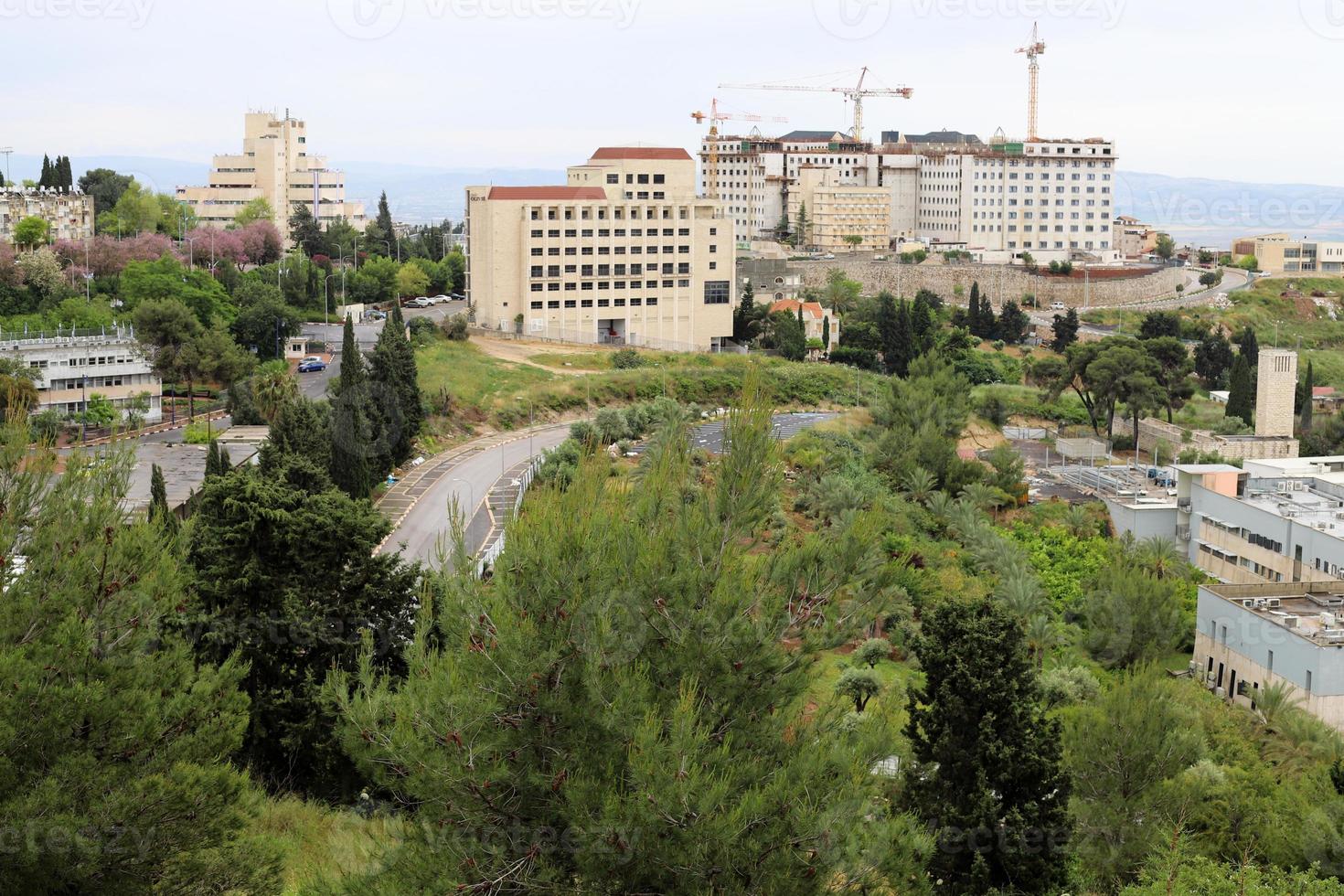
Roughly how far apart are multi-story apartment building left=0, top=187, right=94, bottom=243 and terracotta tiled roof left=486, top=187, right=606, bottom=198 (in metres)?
15.9

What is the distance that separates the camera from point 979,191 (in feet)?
262

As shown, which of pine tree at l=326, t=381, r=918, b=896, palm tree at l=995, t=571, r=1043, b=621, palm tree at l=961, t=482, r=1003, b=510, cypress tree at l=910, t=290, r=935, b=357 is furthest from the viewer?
cypress tree at l=910, t=290, r=935, b=357

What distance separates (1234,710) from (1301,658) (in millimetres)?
1238

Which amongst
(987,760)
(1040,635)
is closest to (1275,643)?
(1040,635)

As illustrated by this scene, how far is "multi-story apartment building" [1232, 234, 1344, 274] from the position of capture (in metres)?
80.3

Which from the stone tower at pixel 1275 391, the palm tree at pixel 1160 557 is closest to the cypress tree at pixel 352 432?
the palm tree at pixel 1160 557

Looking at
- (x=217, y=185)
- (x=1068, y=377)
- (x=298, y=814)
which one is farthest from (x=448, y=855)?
(x=217, y=185)

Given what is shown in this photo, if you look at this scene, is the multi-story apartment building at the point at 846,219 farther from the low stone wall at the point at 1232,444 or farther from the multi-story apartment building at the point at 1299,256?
the low stone wall at the point at 1232,444

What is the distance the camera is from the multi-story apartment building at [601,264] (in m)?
49.3

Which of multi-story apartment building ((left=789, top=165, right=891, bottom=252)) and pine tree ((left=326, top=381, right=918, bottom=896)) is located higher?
multi-story apartment building ((left=789, top=165, right=891, bottom=252))

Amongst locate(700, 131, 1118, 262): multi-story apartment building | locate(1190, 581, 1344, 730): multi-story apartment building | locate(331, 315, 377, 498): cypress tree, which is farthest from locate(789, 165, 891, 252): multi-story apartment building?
locate(1190, 581, 1344, 730): multi-story apartment building

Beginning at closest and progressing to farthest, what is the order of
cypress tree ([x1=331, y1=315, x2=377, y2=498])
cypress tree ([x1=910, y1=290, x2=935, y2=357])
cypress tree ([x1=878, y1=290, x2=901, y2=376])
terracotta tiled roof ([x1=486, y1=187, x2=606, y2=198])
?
cypress tree ([x1=331, y1=315, x2=377, y2=498]) → terracotta tiled roof ([x1=486, y1=187, x2=606, y2=198]) → cypress tree ([x1=878, y1=290, x2=901, y2=376]) → cypress tree ([x1=910, y1=290, x2=935, y2=357])

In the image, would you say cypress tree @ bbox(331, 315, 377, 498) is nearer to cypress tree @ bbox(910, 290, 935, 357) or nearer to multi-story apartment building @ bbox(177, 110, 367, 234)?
cypress tree @ bbox(910, 290, 935, 357)

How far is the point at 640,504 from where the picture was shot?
31.1ft
